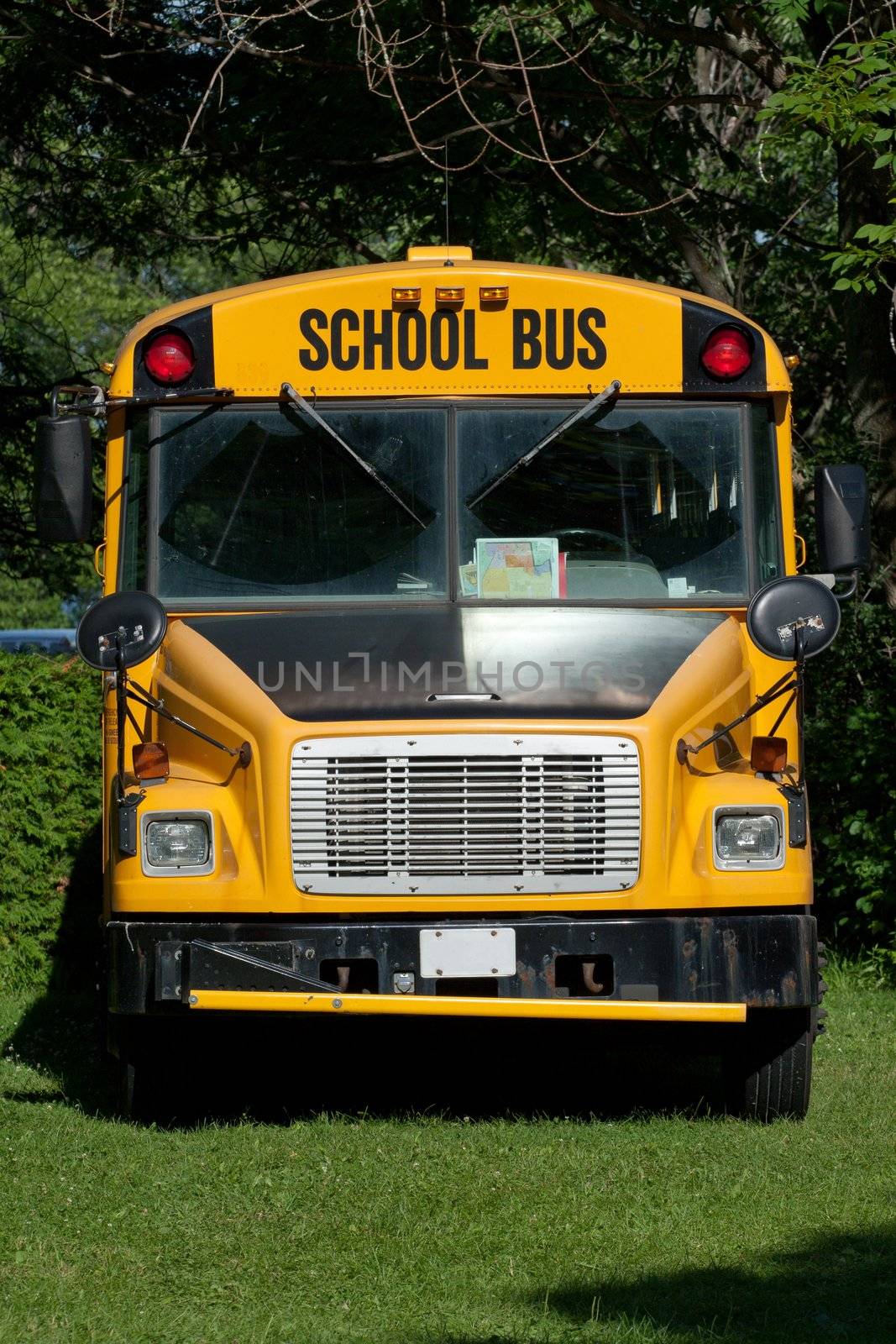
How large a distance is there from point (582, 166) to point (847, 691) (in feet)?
12.4

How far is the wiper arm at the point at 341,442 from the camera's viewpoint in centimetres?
618

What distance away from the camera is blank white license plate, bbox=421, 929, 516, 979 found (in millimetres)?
5469

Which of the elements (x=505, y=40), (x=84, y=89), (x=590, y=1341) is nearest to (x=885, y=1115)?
→ (x=590, y=1341)

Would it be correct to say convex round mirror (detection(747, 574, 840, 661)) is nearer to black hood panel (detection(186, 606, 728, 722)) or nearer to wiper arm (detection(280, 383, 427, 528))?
black hood panel (detection(186, 606, 728, 722))

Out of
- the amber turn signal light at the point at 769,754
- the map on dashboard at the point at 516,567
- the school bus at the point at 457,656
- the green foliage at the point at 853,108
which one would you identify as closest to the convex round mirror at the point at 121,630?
the school bus at the point at 457,656

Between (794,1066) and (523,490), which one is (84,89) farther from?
(794,1066)

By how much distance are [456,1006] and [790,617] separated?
1598 millimetres

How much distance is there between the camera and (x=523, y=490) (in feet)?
20.3

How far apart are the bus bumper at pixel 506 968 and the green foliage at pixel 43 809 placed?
13.0ft

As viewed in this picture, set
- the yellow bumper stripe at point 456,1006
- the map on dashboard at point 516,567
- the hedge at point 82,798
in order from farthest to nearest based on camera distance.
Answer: the hedge at point 82,798 → the map on dashboard at point 516,567 → the yellow bumper stripe at point 456,1006

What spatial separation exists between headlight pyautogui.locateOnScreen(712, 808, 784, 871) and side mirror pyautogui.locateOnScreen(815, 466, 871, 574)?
1104 mm

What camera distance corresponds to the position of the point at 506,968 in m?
5.47

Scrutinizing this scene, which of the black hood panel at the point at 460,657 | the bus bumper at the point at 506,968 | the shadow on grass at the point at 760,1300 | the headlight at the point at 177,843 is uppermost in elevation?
the black hood panel at the point at 460,657

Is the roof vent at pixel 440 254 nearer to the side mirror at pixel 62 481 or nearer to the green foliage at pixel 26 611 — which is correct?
the side mirror at pixel 62 481
